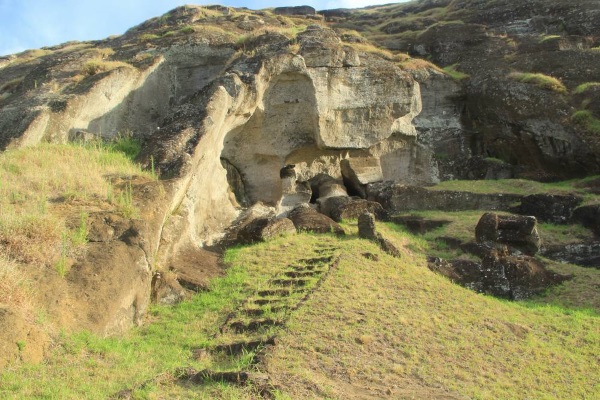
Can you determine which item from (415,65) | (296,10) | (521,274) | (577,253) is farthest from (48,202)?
(296,10)

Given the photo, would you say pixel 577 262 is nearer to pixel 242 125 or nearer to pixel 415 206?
pixel 415 206

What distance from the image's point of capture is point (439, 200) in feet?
70.3

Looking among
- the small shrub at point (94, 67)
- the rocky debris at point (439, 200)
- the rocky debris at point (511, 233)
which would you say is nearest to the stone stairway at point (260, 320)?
the rocky debris at point (511, 233)

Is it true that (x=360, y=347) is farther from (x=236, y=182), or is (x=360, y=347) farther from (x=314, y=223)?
(x=236, y=182)

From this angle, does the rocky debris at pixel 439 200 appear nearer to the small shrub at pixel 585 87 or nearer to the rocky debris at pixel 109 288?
the small shrub at pixel 585 87

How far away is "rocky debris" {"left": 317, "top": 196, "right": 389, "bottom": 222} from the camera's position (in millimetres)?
19641

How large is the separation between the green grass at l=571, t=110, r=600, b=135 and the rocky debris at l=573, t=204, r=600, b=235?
18.0 feet

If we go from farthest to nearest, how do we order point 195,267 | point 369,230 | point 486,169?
point 486,169, point 369,230, point 195,267

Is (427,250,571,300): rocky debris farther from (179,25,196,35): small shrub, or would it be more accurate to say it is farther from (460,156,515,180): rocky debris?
(179,25,196,35): small shrub

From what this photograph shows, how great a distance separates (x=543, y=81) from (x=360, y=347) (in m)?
19.4

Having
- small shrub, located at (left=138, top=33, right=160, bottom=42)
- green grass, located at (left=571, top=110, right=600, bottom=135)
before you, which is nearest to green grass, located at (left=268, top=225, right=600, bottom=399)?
green grass, located at (left=571, top=110, right=600, bottom=135)

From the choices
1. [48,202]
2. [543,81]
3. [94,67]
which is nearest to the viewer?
[48,202]

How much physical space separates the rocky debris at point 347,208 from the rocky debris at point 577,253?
16.8 feet

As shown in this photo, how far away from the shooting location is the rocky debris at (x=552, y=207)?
19562 mm
